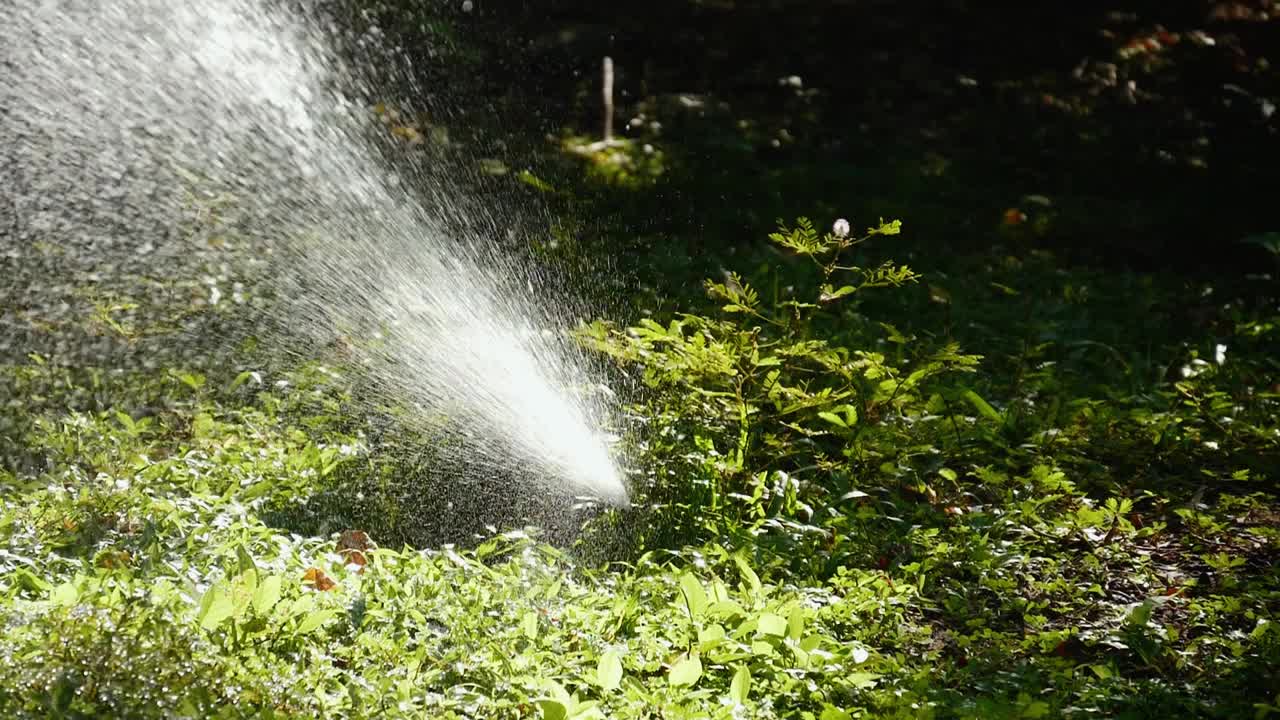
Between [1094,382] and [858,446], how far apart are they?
4.68ft

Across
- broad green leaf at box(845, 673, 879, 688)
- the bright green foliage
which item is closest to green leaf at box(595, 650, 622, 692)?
broad green leaf at box(845, 673, 879, 688)

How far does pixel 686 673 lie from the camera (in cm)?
240

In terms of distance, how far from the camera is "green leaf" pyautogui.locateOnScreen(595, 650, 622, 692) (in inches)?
92.4

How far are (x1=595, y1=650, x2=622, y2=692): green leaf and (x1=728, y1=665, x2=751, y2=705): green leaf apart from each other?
0.79 feet

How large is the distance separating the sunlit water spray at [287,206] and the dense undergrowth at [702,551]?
0.25m

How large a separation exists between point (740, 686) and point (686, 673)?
0.12 meters

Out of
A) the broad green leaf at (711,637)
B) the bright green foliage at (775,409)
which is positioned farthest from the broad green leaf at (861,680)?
the bright green foliage at (775,409)

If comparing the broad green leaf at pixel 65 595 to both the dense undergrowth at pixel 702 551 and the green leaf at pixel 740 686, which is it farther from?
the green leaf at pixel 740 686

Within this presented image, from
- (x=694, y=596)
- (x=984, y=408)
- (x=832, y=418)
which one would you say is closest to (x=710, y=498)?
(x=832, y=418)

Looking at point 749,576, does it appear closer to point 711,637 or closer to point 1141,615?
point 711,637

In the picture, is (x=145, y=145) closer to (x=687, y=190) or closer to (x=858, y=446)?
(x=687, y=190)

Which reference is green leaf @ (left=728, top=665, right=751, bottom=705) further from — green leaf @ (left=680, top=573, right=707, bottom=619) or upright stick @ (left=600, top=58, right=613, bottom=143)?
upright stick @ (left=600, top=58, right=613, bottom=143)

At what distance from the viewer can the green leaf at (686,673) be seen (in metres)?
2.40

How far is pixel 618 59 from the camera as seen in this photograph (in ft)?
25.7
